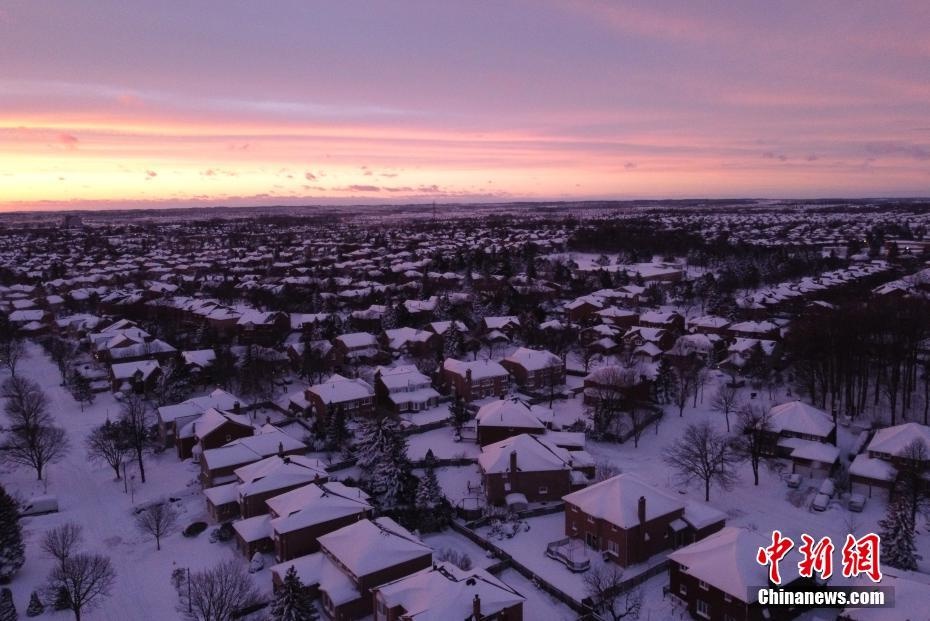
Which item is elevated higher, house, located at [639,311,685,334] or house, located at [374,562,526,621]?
house, located at [639,311,685,334]

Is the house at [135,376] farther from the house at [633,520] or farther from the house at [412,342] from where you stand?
the house at [633,520]

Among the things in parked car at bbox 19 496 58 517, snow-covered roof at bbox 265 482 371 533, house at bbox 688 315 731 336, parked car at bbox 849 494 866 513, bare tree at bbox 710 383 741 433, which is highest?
house at bbox 688 315 731 336

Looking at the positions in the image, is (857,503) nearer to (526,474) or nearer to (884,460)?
(884,460)

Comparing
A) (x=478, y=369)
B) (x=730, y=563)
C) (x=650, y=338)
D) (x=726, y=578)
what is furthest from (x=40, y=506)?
(x=650, y=338)

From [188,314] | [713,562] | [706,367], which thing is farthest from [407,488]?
[188,314]

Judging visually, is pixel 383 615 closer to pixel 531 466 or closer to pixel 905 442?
pixel 531 466

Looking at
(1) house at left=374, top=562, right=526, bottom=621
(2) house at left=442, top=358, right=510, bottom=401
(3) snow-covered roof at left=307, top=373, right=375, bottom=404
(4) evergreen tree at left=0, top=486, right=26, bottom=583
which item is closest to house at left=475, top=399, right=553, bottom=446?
(2) house at left=442, top=358, right=510, bottom=401

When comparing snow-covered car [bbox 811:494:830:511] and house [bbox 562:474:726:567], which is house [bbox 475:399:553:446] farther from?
snow-covered car [bbox 811:494:830:511]
